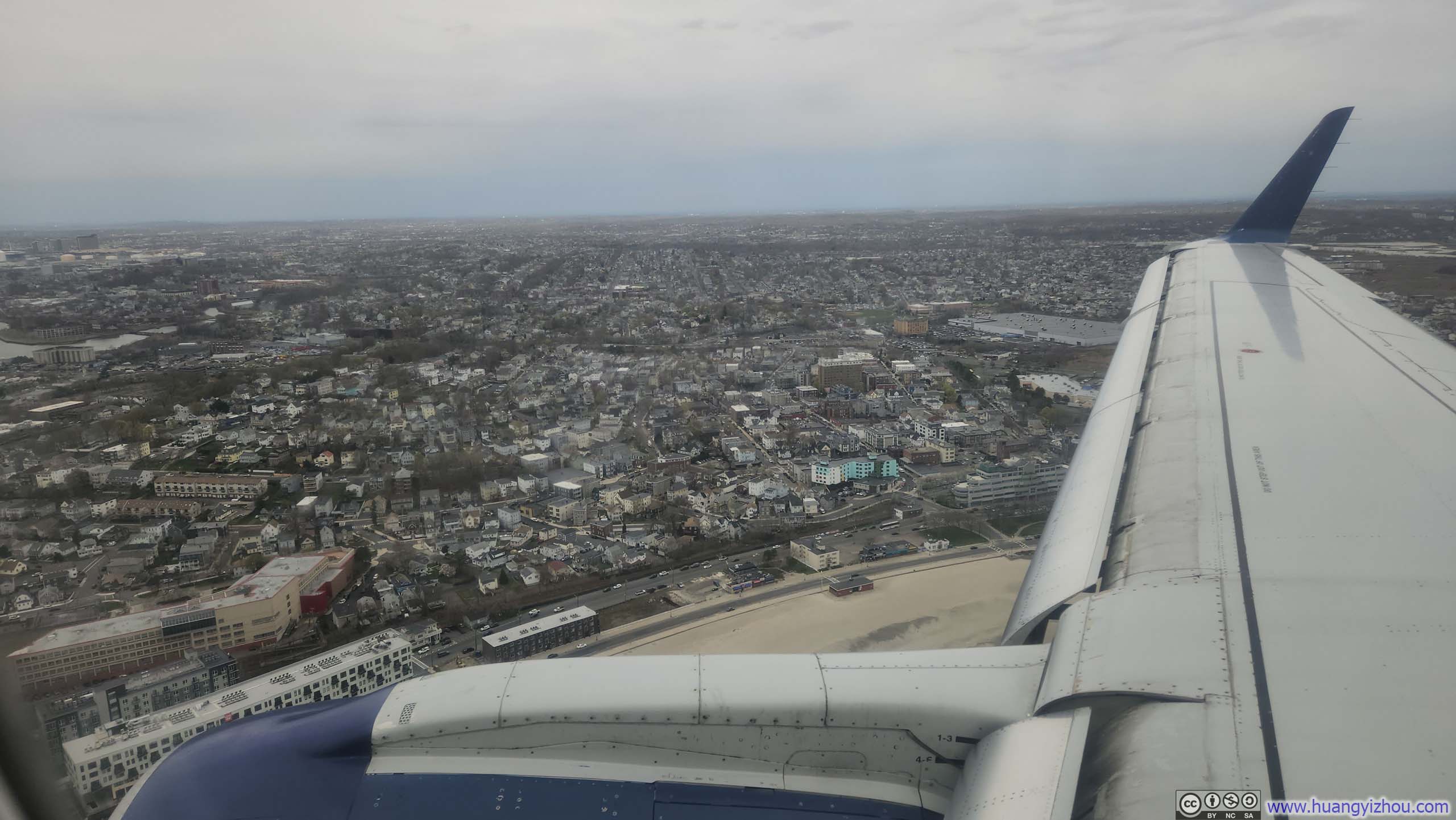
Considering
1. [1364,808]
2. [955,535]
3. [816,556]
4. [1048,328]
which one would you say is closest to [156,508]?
[816,556]

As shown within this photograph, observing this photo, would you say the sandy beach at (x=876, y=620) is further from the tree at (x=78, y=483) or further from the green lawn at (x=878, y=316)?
the green lawn at (x=878, y=316)

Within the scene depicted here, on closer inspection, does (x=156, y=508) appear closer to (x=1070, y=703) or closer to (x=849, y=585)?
(x=849, y=585)

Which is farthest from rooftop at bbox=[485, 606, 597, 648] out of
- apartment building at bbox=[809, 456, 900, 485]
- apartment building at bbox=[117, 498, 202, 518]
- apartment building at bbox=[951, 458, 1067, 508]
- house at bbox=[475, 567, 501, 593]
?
apartment building at bbox=[951, 458, 1067, 508]

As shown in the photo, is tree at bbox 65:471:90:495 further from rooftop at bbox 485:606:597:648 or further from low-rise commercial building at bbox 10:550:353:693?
rooftop at bbox 485:606:597:648

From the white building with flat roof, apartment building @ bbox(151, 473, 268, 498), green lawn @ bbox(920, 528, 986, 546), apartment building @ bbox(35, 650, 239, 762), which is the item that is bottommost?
green lawn @ bbox(920, 528, 986, 546)

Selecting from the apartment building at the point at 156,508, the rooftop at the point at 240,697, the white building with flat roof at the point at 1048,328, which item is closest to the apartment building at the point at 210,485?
the apartment building at the point at 156,508

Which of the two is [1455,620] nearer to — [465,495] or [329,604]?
[329,604]

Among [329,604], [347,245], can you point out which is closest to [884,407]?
[329,604]
